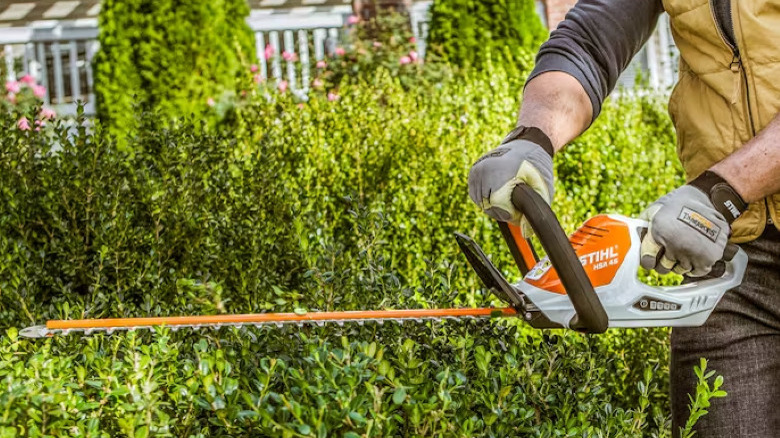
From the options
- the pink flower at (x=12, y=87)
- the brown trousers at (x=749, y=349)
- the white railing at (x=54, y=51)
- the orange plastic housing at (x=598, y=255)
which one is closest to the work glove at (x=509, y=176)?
the orange plastic housing at (x=598, y=255)

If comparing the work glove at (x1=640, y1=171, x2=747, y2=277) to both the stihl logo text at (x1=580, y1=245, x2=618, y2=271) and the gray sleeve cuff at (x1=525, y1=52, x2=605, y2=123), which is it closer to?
the stihl logo text at (x1=580, y1=245, x2=618, y2=271)

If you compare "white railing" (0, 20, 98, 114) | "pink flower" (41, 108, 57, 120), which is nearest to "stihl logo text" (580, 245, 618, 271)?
"pink flower" (41, 108, 57, 120)

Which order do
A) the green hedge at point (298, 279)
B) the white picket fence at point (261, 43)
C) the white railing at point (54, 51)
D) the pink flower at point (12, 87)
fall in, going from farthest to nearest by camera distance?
the white railing at point (54, 51), the white picket fence at point (261, 43), the pink flower at point (12, 87), the green hedge at point (298, 279)

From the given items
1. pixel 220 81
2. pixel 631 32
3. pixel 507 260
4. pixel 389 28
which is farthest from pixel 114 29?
pixel 631 32

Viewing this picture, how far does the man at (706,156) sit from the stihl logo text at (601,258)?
0.06 meters

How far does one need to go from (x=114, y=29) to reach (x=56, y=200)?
5.20m

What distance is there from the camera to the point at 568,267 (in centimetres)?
149

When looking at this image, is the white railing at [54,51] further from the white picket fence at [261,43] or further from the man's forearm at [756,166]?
the man's forearm at [756,166]

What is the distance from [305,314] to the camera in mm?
1679

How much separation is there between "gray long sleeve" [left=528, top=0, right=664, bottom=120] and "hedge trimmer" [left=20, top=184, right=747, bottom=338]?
15.4 inches

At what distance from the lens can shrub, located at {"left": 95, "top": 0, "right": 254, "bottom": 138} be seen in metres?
7.15

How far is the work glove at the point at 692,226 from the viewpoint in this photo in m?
1.55

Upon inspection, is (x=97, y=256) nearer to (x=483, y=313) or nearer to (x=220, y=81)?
(x=483, y=313)

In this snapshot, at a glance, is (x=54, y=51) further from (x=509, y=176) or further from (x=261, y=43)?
(x=509, y=176)
